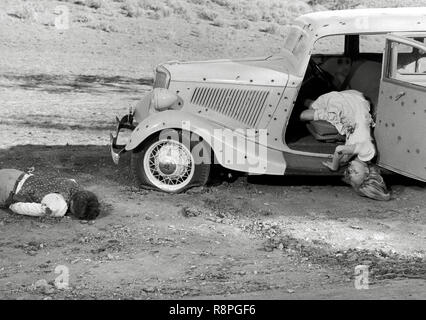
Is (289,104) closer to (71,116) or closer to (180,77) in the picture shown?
(180,77)

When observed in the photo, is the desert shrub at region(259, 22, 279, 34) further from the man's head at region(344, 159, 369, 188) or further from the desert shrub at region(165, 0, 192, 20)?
the man's head at region(344, 159, 369, 188)

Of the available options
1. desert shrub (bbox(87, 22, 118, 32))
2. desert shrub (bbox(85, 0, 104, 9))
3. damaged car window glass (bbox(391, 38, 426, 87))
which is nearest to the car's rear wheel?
damaged car window glass (bbox(391, 38, 426, 87))

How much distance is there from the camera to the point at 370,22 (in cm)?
967

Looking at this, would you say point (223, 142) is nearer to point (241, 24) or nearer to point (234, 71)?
point (234, 71)

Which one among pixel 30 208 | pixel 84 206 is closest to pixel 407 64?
pixel 84 206

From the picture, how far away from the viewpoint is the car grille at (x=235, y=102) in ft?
32.3

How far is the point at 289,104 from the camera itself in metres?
9.77

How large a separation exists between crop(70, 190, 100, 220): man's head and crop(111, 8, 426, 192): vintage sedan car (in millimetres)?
1068

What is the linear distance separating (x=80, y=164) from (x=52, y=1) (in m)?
15.0

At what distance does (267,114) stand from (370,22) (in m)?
1.33

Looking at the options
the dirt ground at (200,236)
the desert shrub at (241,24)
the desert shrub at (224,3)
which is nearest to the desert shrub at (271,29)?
the desert shrub at (241,24)

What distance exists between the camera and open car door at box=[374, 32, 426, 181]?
30.3 ft

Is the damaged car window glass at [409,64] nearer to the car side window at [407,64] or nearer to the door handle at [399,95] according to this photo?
the car side window at [407,64]
